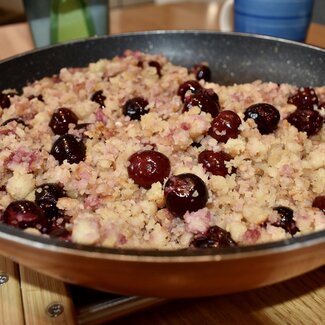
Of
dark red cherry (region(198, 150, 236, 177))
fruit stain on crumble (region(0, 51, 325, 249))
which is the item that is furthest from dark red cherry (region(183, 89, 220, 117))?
dark red cherry (region(198, 150, 236, 177))

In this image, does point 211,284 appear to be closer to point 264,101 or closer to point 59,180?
point 59,180

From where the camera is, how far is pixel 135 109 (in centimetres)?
86

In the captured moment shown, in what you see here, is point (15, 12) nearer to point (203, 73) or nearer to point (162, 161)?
point (203, 73)

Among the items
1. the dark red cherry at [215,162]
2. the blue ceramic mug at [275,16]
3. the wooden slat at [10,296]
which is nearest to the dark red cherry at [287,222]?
the dark red cherry at [215,162]

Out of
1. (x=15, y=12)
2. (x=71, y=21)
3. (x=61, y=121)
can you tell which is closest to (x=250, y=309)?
(x=61, y=121)

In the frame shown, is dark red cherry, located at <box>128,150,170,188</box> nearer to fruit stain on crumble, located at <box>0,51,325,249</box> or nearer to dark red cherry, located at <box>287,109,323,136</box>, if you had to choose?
fruit stain on crumble, located at <box>0,51,325,249</box>

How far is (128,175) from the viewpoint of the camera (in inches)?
27.8

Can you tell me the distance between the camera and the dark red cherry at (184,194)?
619mm

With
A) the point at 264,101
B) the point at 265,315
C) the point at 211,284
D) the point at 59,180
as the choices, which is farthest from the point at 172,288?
the point at 264,101

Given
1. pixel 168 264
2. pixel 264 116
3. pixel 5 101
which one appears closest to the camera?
pixel 168 264

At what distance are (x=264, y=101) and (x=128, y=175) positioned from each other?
0.32m

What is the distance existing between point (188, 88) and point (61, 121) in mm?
240

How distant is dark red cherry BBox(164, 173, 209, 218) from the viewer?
2.03 ft

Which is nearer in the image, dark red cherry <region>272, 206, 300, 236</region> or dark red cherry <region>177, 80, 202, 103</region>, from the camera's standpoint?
dark red cherry <region>272, 206, 300, 236</region>
